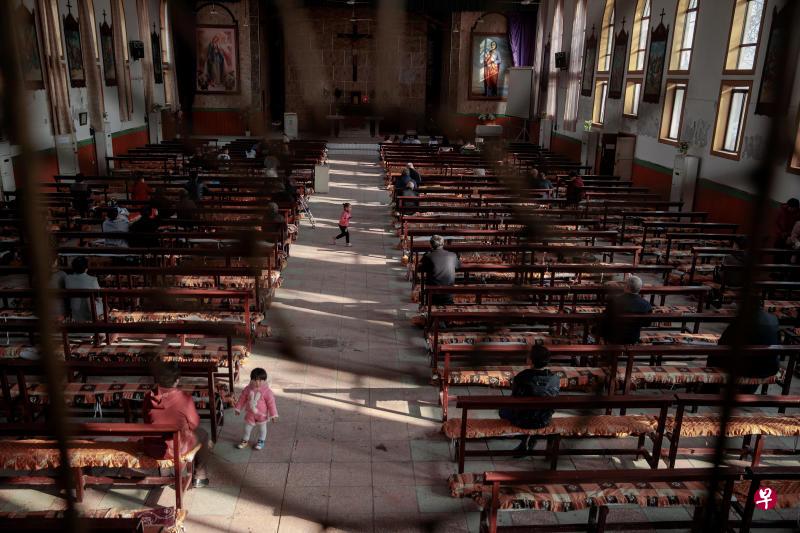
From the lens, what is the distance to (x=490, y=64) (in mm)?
2107

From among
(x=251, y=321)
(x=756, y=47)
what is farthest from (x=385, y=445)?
(x=756, y=47)

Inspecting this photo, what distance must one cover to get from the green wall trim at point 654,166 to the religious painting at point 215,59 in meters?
14.9

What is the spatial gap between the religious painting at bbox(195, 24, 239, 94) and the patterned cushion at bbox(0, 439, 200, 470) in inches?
121

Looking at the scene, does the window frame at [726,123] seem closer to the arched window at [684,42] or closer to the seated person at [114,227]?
the arched window at [684,42]

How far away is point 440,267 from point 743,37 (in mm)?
8867

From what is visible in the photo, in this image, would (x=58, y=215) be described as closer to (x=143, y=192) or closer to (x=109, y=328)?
(x=143, y=192)

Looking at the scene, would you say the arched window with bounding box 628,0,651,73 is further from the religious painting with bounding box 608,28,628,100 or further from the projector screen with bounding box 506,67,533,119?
the projector screen with bounding box 506,67,533,119

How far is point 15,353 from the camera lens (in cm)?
537

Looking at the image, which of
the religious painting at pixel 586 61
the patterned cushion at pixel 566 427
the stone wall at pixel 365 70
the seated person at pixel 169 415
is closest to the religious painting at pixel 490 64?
the religious painting at pixel 586 61

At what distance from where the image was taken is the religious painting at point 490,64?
1875 mm

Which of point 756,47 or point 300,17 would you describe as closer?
point 300,17

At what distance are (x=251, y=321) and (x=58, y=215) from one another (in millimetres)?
5647

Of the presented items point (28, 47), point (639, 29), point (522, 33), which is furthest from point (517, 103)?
point (522, 33)

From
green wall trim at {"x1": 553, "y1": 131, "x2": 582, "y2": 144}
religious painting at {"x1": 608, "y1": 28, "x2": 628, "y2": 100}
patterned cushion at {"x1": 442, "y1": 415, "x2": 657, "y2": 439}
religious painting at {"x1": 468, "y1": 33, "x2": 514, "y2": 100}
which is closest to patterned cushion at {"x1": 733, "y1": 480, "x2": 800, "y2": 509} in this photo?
patterned cushion at {"x1": 442, "y1": 415, "x2": 657, "y2": 439}
